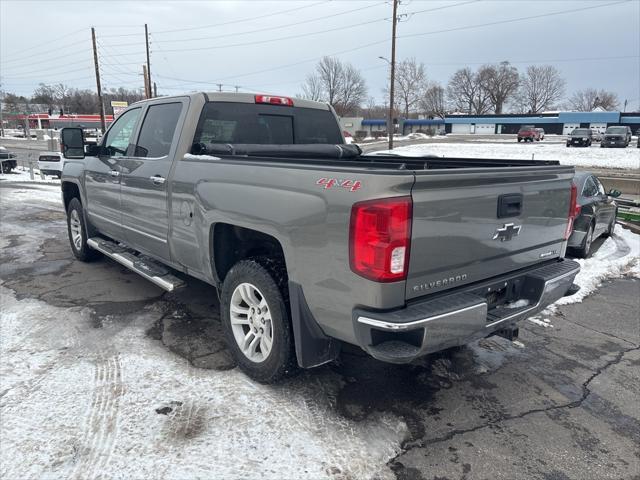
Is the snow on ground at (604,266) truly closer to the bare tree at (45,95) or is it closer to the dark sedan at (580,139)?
the dark sedan at (580,139)

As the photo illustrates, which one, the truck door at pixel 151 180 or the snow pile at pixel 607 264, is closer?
the truck door at pixel 151 180

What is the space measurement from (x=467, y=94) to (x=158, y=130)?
367 feet

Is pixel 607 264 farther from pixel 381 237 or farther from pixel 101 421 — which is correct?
pixel 101 421

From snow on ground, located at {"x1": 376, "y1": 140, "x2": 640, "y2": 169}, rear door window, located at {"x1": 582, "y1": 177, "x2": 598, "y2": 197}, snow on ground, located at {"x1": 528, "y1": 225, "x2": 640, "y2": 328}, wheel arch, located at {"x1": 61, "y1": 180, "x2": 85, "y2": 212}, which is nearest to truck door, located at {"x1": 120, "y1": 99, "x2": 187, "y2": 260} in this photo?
wheel arch, located at {"x1": 61, "y1": 180, "x2": 85, "y2": 212}

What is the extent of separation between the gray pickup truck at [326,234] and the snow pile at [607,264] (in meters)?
2.70

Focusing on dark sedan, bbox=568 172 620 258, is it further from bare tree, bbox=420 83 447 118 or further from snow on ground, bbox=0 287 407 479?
bare tree, bbox=420 83 447 118

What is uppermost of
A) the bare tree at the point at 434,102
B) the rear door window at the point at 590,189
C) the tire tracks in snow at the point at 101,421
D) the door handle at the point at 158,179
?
the bare tree at the point at 434,102

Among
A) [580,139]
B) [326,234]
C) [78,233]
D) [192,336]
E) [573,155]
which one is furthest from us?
[580,139]

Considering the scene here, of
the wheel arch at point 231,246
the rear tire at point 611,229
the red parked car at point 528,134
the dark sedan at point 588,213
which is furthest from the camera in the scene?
the red parked car at point 528,134

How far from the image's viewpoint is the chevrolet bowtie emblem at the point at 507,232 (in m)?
3.00

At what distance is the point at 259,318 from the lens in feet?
11.0

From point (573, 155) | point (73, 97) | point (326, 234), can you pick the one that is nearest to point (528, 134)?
point (573, 155)

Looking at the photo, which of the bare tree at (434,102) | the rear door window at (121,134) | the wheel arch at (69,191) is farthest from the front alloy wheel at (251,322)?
Answer: the bare tree at (434,102)

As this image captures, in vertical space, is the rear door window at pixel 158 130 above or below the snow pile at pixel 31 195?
above
